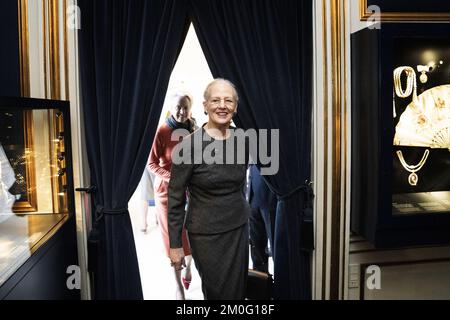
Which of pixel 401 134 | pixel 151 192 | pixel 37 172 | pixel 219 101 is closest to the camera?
pixel 219 101

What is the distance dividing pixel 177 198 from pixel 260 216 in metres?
0.77

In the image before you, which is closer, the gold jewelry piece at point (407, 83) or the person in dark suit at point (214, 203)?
the person in dark suit at point (214, 203)

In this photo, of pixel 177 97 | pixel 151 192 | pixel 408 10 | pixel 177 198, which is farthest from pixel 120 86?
pixel 408 10

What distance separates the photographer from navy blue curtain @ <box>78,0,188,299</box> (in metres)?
1.71

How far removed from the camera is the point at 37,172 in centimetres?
166

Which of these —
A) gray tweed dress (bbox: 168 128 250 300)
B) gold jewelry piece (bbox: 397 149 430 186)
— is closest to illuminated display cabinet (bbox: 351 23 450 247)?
gold jewelry piece (bbox: 397 149 430 186)

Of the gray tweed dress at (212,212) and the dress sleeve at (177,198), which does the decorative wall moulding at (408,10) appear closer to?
the gray tweed dress at (212,212)

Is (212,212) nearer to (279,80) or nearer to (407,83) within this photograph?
(279,80)

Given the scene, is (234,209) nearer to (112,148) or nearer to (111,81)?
(112,148)

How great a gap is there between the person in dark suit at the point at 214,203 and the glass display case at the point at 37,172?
0.55 metres

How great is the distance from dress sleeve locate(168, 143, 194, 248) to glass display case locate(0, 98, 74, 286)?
1.60ft

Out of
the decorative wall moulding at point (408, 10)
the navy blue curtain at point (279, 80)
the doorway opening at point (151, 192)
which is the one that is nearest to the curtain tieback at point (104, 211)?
the doorway opening at point (151, 192)

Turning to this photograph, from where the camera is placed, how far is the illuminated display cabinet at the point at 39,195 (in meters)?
1.36

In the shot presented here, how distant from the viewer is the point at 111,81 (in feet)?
5.67
